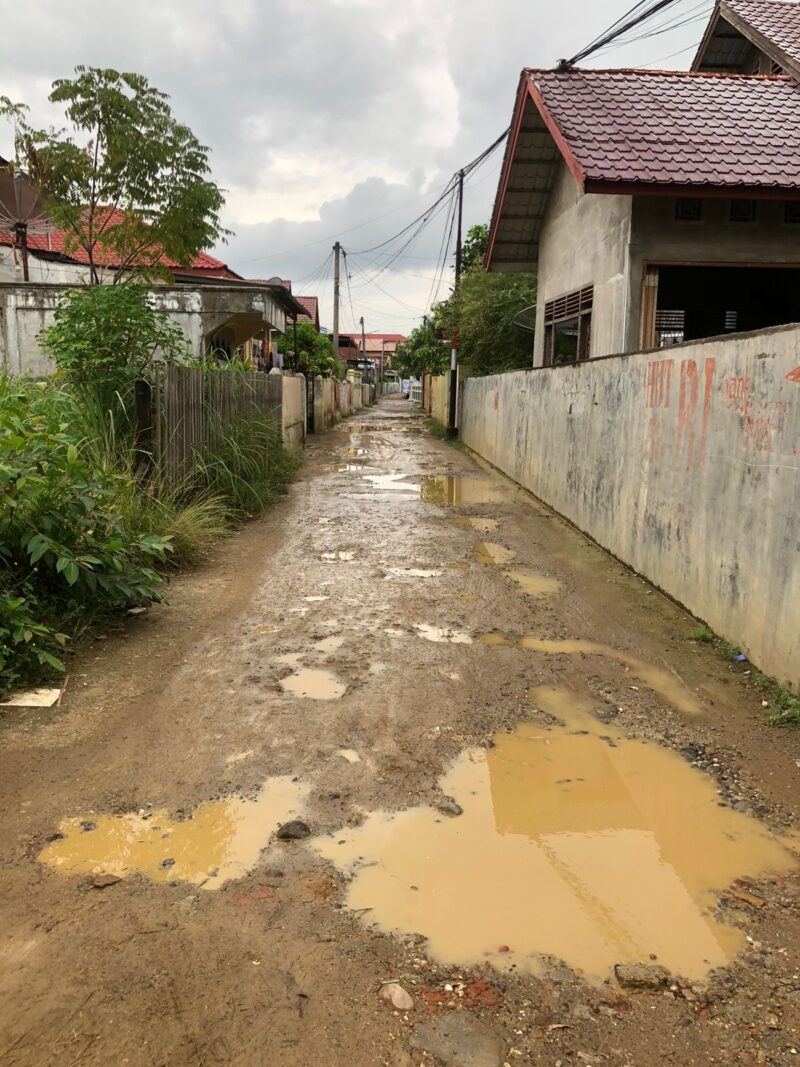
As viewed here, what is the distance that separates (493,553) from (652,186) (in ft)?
15.9

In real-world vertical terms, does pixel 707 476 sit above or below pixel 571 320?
below

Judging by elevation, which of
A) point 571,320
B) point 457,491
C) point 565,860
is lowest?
point 565,860

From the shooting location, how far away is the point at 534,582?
20.7 feet

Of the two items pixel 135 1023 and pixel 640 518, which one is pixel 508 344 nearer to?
pixel 640 518

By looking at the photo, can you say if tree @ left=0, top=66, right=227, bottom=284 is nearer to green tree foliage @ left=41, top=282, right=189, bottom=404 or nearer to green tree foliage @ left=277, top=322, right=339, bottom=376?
green tree foliage @ left=41, top=282, right=189, bottom=404

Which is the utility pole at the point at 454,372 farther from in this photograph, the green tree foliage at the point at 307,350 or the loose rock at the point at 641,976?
the loose rock at the point at 641,976

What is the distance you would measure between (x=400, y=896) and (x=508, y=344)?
20.3 metres

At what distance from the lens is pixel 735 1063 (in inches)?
74.1

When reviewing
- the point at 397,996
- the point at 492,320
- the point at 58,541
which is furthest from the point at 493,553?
the point at 492,320

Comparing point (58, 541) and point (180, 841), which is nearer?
point (180, 841)

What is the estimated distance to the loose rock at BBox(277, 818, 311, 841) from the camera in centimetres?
278

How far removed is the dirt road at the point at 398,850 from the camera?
78.5 inches

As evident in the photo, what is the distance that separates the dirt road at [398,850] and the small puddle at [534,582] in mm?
725

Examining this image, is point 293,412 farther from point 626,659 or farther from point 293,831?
point 293,831
